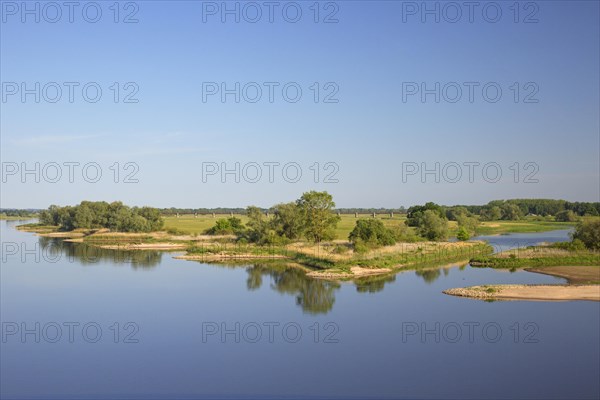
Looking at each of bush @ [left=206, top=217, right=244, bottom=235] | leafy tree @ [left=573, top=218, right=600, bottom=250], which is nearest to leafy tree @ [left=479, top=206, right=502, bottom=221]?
bush @ [left=206, top=217, right=244, bottom=235]

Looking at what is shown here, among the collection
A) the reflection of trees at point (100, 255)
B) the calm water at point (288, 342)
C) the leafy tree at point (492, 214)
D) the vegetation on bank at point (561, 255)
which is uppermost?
the leafy tree at point (492, 214)

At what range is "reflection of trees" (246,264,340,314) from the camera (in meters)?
35.0

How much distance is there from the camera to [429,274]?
47.9m

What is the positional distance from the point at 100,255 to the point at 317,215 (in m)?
26.0

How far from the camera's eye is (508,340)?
2561cm

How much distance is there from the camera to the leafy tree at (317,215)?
68.9 metres

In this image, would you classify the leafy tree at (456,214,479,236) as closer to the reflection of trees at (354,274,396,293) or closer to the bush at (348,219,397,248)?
the bush at (348,219,397,248)

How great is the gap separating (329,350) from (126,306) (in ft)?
50.6

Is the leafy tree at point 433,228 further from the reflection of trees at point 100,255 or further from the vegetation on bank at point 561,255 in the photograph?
the reflection of trees at point 100,255

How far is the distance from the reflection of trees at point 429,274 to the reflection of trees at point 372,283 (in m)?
2.52

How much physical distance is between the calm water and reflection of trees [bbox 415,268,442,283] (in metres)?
1.18

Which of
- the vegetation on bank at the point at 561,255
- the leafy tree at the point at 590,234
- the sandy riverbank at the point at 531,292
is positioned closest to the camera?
the sandy riverbank at the point at 531,292

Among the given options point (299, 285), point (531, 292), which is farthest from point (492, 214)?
point (531, 292)

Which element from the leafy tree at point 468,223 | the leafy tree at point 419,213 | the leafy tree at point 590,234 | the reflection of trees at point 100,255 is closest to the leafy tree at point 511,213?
the leafy tree at point 468,223
